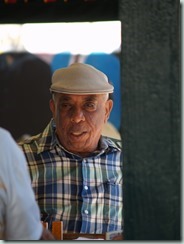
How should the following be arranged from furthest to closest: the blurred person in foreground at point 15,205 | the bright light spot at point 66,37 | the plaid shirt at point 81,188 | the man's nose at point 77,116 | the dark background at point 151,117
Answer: the bright light spot at point 66,37 < the man's nose at point 77,116 < the plaid shirt at point 81,188 < the blurred person in foreground at point 15,205 < the dark background at point 151,117

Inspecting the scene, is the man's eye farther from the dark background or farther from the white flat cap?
the dark background

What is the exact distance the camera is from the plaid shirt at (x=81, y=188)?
425cm

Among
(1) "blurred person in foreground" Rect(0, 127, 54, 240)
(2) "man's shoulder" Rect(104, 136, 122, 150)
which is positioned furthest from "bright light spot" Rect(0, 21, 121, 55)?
(1) "blurred person in foreground" Rect(0, 127, 54, 240)

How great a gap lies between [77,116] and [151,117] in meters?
2.14

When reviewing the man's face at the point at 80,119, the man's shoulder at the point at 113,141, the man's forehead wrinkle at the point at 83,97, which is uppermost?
the man's forehead wrinkle at the point at 83,97

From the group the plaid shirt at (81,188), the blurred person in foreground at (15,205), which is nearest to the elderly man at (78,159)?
the plaid shirt at (81,188)

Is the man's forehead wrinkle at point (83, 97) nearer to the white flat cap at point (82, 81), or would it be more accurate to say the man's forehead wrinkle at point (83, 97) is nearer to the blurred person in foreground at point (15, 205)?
the white flat cap at point (82, 81)

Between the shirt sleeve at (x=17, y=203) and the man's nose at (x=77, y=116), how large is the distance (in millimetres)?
826

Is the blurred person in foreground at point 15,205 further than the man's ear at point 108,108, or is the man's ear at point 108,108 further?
the man's ear at point 108,108

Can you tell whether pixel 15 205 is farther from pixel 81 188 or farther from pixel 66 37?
pixel 66 37

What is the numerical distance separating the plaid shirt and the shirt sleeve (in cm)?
66

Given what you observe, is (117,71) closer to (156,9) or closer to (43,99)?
(43,99)

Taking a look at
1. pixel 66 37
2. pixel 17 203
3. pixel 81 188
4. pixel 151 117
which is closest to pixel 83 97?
pixel 66 37

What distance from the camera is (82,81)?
438 centimetres
